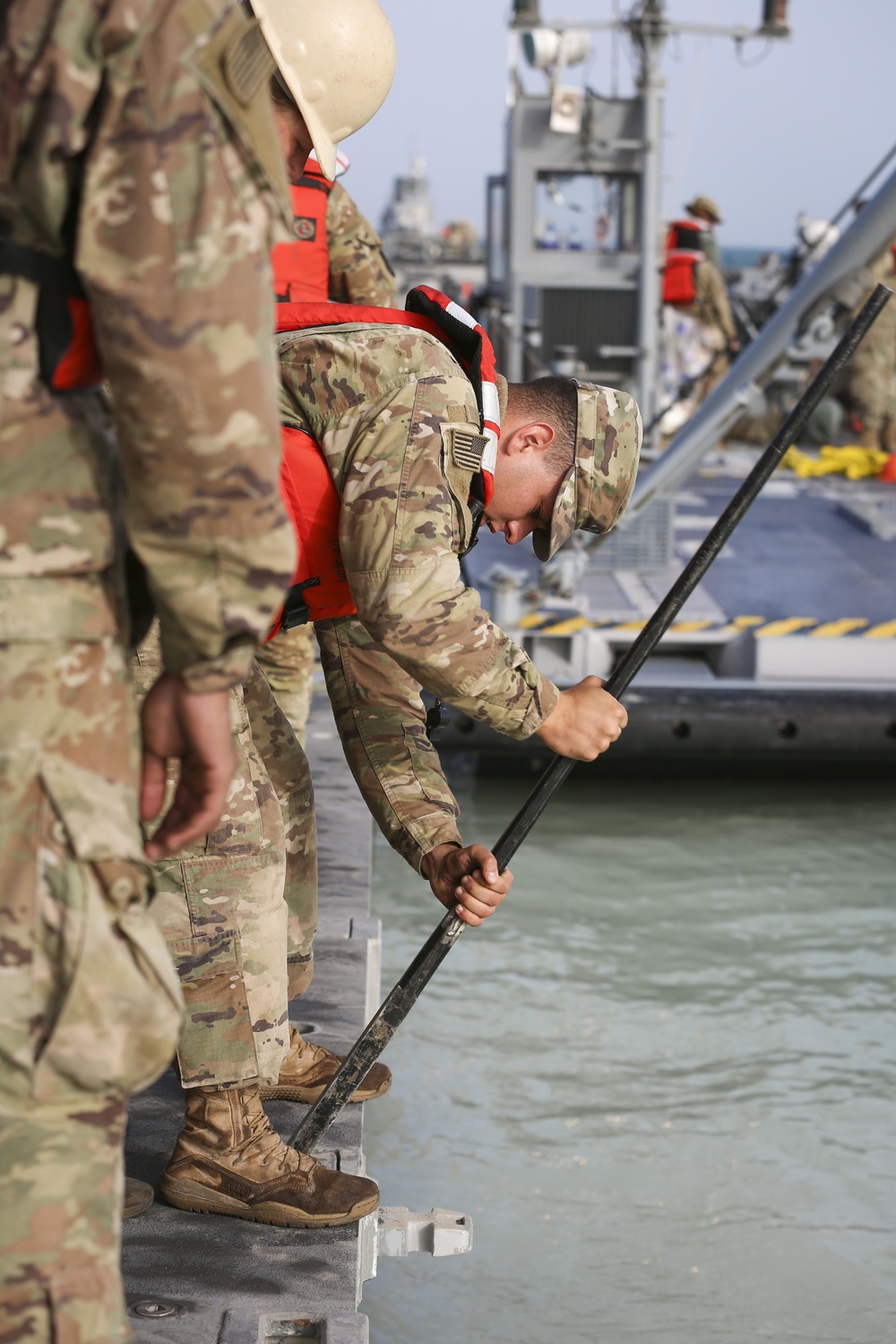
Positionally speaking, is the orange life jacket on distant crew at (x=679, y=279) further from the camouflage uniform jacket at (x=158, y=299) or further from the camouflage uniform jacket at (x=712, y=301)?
the camouflage uniform jacket at (x=158, y=299)

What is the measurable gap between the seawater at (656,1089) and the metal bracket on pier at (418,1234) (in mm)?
541

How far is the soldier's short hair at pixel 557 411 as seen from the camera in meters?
2.62

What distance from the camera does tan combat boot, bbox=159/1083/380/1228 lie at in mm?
2707

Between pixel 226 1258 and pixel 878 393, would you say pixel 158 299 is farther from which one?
pixel 878 393

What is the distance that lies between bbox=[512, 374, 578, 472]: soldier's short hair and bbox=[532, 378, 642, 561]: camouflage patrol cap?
0.04 feet

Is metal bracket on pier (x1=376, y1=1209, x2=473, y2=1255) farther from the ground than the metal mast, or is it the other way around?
the metal mast

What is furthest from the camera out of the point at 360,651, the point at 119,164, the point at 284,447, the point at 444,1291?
the point at 444,1291

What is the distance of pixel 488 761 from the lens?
25.5ft

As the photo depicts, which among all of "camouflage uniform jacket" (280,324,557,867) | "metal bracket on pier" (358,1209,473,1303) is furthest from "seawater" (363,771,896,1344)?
"camouflage uniform jacket" (280,324,557,867)

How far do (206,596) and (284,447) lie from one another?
926 millimetres

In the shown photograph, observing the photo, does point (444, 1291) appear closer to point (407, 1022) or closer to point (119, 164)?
point (407, 1022)

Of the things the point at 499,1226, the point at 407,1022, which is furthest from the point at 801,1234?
the point at 407,1022

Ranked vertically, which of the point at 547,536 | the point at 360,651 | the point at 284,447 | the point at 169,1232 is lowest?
the point at 169,1232

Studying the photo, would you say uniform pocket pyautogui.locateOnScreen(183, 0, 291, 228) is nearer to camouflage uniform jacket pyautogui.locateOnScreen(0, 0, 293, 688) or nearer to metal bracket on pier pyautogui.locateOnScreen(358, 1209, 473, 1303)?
camouflage uniform jacket pyautogui.locateOnScreen(0, 0, 293, 688)
